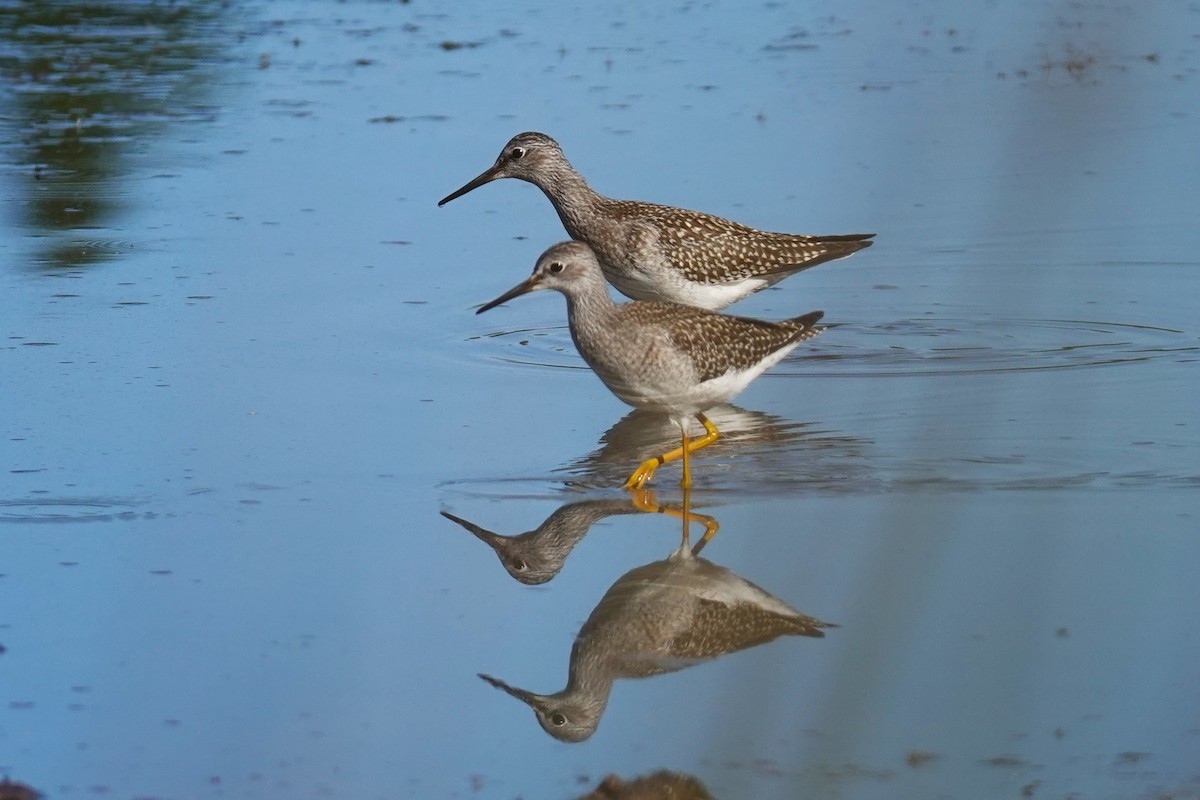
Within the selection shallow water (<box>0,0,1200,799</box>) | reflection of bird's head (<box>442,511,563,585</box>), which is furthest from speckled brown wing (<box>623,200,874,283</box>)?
reflection of bird's head (<box>442,511,563,585</box>)

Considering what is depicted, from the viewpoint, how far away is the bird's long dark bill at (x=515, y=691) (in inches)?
159

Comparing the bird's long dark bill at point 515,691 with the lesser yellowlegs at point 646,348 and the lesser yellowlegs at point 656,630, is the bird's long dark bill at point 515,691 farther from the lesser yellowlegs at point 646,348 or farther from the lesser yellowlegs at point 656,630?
the lesser yellowlegs at point 646,348

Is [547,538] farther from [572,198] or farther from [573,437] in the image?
[572,198]

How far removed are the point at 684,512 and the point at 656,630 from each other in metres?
1.12

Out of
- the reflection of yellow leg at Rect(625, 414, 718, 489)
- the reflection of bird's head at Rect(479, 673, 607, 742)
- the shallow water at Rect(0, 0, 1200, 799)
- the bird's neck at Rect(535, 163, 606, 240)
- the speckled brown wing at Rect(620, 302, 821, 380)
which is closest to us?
the shallow water at Rect(0, 0, 1200, 799)

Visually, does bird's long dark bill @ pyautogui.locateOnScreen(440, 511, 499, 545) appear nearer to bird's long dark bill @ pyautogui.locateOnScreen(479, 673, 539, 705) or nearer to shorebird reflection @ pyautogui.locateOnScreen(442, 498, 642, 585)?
shorebird reflection @ pyautogui.locateOnScreen(442, 498, 642, 585)

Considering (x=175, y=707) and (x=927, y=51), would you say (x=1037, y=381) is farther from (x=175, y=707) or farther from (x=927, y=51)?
(x=927, y=51)

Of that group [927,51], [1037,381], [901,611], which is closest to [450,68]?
[927,51]

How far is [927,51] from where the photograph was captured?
12.9 m

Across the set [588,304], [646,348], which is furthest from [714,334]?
[588,304]

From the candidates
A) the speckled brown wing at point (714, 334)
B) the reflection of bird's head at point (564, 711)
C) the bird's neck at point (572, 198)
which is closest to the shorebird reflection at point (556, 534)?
the speckled brown wing at point (714, 334)

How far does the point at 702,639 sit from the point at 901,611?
2673 millimetres

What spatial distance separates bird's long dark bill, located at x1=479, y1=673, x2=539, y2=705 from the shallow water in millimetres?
44

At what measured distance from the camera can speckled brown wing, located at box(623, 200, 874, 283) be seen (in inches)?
293
